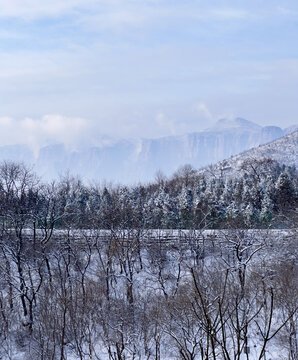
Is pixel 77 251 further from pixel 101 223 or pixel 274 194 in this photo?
pixel 274 194

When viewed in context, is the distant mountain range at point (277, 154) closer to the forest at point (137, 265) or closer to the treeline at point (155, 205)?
the treeline at point (155, 205)

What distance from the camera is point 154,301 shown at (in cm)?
1661

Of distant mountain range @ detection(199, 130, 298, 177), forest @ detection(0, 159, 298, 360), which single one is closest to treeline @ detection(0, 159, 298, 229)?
forest @ detection(0, 159, 298, 360)

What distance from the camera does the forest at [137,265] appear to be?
13.9m

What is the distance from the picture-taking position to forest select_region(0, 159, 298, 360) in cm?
1392

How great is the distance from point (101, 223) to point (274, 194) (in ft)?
36.4

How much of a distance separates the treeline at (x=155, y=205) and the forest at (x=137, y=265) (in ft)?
0.28

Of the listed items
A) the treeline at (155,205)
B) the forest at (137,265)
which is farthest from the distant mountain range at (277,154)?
the forest at (137,265)

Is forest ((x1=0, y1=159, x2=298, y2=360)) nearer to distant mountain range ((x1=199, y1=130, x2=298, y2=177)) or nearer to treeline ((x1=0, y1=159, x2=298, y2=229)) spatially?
treeline ((x1=0, y1=159, x2=298, y2=229))

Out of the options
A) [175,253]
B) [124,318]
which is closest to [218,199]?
[175,253]

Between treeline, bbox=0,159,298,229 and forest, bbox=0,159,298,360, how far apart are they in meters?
0.09

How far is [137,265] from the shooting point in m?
22.6

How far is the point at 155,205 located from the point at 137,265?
5467mm

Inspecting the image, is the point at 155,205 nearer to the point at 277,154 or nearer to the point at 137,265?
the point at 137,265
